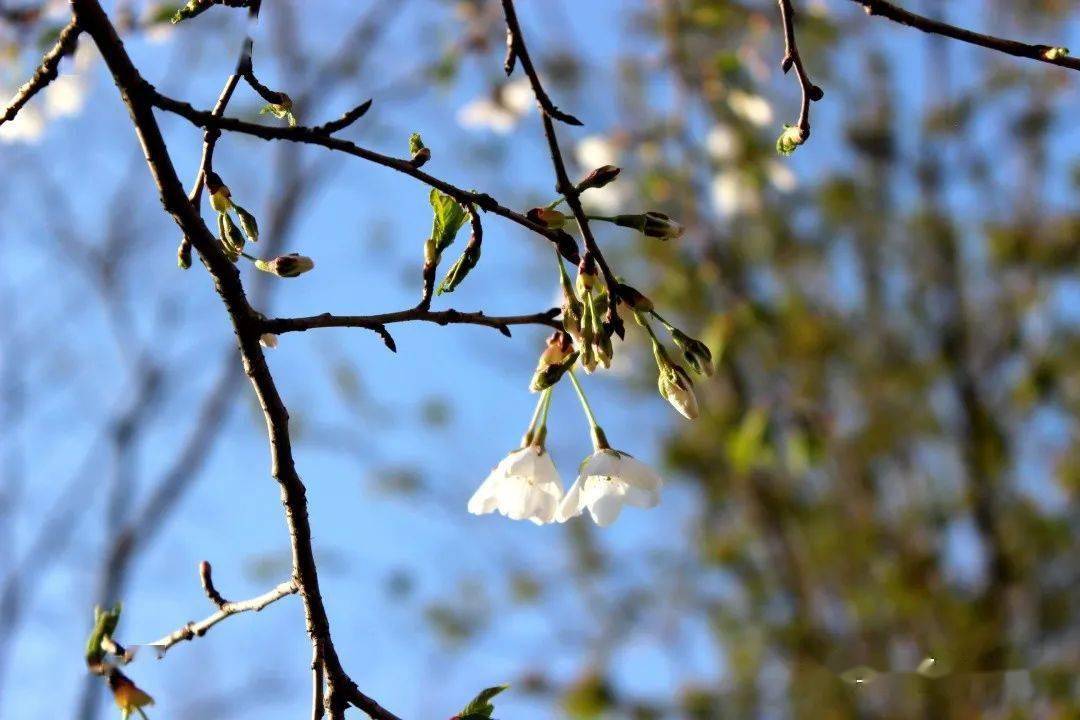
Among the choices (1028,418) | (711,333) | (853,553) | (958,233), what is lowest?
(711,333)

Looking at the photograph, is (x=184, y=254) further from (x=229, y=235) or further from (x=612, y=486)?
(x=612, y=486)

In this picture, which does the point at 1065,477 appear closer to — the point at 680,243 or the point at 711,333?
the point at 680,243

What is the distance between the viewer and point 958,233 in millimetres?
4766

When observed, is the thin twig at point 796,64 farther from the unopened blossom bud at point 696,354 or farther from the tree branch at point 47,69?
the tree branch at point 47,69

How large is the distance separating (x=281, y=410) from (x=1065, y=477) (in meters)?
4.54

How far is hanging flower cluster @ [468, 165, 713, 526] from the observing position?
758 millimetres

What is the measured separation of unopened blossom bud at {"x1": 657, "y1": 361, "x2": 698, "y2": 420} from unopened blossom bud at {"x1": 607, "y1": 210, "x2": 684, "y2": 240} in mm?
100

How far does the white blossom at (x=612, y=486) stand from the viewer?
915mm

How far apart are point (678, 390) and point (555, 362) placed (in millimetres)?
99

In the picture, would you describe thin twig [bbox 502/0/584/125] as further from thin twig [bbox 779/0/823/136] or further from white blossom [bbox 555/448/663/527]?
white blossom [bbox 555/448/663/527]

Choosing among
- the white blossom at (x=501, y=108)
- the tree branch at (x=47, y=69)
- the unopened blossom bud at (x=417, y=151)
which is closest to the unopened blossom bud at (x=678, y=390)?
the unopened blossom bud at (x=417, y=151)

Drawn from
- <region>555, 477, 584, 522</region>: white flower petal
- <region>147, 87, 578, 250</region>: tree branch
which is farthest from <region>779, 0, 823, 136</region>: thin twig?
<region>555, 477, 584, 522</region>: white flower petal

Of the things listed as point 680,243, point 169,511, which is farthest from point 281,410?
point 169,511

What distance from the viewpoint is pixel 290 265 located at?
0.80 m
